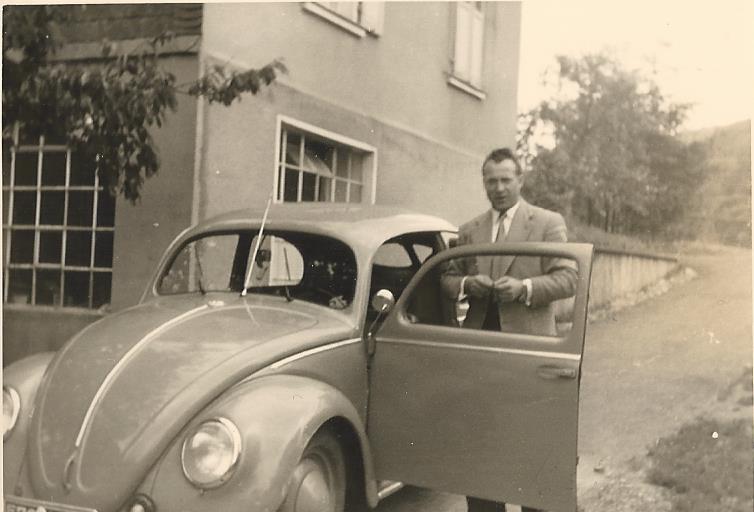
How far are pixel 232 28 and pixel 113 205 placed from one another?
1.16 m

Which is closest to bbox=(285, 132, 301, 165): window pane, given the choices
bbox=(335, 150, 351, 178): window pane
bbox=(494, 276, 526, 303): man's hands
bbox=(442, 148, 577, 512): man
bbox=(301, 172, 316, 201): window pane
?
bbox=(301, 172, 316, 201): window pane

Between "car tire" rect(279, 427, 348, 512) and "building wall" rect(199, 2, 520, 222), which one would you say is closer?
"car tire" rect(279, 427, 348, 512)

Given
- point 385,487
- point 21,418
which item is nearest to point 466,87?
point 385,487

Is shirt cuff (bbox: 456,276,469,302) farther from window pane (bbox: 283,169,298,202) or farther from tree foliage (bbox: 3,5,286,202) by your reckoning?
tree foliage (bbox: 3,5,286,202)

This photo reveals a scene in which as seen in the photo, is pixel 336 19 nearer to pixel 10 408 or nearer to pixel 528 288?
pixel 528 288

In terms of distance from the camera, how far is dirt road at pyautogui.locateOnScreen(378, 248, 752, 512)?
2592 millimetres

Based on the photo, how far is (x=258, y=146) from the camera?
3.82m

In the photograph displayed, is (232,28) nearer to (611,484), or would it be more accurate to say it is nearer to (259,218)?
(259,218)

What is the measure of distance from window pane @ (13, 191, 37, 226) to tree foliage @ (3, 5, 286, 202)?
0.32m

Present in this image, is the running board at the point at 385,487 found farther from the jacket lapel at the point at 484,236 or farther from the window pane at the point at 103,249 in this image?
the window pane at the point at 103,249

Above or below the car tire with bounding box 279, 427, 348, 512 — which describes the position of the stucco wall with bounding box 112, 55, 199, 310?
above

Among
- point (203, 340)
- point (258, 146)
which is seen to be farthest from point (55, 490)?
point (258, 146)

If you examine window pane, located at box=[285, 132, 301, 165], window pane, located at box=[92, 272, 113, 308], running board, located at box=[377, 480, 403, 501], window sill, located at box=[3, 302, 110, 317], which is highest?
window pane, located at box=[285, 132, 301, 165]

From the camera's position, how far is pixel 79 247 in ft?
12.7
